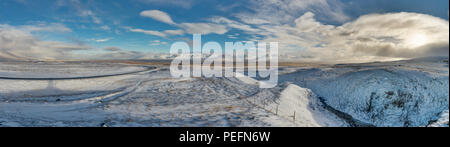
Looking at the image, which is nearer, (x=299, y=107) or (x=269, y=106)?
(x=269, y=106)

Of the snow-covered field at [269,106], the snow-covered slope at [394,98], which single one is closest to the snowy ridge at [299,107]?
the snow-covered field at [269,106]

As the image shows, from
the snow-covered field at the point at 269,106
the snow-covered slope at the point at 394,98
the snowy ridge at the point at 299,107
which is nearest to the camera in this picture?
the snow-covered field at the point at 269,106

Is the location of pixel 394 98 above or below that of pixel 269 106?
above

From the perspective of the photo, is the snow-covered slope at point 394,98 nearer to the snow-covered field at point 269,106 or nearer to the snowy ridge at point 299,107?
the snow-covered field at point 269,106

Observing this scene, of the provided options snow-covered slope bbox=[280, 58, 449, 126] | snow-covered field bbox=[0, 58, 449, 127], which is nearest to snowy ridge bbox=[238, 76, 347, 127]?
snow-covered field bbox=[0, 58, 449, 127]

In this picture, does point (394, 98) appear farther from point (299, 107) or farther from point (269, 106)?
point (269, 106)

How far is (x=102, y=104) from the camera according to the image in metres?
12.2

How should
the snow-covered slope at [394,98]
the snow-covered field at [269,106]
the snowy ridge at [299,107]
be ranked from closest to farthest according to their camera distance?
the snow-covered field at [269,106]
the snowy ridge at [299,107]
the snow-covered slope at [394,98]

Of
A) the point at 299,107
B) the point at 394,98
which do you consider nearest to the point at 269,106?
→ the point at 299,107

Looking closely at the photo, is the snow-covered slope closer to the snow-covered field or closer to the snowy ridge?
the snow-covered field
